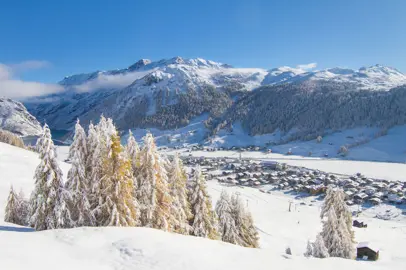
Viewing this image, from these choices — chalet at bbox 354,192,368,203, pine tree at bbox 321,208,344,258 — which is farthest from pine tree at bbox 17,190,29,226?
chalet at bbox 354,192,368,203

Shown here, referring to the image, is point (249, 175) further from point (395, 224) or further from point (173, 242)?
point (173, 242)

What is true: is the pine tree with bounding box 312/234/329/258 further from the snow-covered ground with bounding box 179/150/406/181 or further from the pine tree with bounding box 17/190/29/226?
the snow-covered ground with bounding box 179/150/406/181

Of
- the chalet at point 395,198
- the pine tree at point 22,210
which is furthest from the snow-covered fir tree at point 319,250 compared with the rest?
the chalet at point 395,198

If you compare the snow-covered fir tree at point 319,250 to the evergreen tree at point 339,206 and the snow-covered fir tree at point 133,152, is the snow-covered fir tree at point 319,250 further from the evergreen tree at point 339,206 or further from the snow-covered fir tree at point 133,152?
the snow-covered fir tree at point 133,152

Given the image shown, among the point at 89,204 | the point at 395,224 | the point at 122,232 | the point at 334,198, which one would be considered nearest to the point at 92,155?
the point at 89,204

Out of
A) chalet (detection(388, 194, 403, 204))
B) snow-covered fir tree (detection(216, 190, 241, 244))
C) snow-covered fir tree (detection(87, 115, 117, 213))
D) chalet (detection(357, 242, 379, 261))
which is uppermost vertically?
snow-covered fir tree (detection(87, 115, 117, 213))

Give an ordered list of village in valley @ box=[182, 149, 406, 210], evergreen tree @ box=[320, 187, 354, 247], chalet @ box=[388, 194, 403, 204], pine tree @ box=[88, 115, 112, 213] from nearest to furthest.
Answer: pine tree @ box=[88, 115, 112, 213] → evergreen tree @ box=[320, 187, 354, 247] → chalet @ box=[388, 194, 403, 204] → village in valley @ box=[182, 149, 406, 210]
